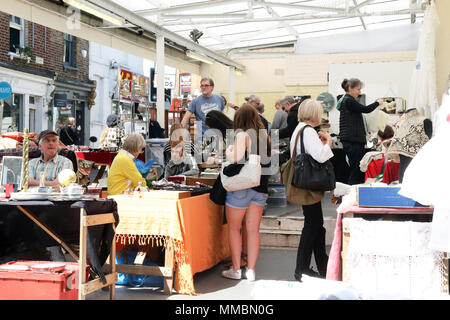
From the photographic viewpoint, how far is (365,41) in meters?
14.2

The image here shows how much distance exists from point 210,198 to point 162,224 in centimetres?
67

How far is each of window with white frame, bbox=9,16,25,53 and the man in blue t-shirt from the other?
1065 centimetres

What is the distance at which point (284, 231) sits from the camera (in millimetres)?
5781

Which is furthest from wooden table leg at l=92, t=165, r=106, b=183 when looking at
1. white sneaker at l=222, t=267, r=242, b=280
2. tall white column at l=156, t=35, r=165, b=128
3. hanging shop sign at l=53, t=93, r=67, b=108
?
hanging shop sign at l=53, t=93, r=67, b=108

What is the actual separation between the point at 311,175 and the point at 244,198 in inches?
25.6

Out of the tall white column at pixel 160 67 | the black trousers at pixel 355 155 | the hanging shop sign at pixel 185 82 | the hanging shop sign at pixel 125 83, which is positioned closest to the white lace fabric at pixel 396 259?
the black trousers at pixel 355 155

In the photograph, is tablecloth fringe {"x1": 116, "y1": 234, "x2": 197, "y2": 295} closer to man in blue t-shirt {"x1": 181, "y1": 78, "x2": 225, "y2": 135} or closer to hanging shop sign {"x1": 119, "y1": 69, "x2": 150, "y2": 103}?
man in blue t-shirt {"x1": 181, "y1": 78, "x2": 225, "y2": 135}

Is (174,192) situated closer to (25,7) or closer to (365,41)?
(25,7)

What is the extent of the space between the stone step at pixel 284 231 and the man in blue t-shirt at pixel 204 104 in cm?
178

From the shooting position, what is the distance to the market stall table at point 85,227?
11.3 ft

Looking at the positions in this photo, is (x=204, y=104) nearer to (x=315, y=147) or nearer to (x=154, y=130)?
(x=315, y=147)

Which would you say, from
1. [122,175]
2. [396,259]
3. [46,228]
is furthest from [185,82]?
[396,259]

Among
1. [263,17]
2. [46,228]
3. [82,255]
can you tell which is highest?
[263,17]

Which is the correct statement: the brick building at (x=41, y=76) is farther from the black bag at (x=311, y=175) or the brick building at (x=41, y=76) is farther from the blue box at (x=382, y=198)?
the blue box at (x=382, y=198)
